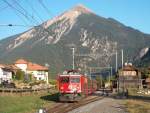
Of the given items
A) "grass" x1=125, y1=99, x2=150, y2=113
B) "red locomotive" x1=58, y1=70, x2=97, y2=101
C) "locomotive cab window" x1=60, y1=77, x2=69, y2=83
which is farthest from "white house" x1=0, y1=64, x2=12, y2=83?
"grass" x1=125, y1=99, x2=150, y2=113

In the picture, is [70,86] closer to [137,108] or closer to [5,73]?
[137,108]

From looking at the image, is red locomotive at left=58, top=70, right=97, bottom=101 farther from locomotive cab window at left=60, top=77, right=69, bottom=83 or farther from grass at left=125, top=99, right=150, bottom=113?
grass at left=125, top=99, right=150, bottom=113

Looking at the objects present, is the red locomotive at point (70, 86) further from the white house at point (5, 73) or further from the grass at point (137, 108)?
the white house at point (5, 73)

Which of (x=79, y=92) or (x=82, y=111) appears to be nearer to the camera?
(x=82, y=111)

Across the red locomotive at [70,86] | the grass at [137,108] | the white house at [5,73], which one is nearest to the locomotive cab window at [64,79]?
the red locomotive at [70,86]

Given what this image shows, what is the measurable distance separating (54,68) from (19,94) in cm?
12435

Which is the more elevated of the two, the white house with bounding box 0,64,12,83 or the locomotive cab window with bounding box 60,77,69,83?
the white house with bounding box 0,64,12,83

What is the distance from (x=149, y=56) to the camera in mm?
180625

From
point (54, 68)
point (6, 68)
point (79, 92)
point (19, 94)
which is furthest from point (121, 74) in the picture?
point (54, 68)

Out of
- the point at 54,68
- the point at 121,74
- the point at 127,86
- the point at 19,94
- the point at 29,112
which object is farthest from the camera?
the point at 54,68

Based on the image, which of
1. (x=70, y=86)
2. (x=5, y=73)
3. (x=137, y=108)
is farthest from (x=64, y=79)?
(x=5, y=73)

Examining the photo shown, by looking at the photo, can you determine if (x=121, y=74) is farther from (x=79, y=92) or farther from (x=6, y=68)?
(x=79, y=92)

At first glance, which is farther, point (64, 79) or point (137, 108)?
point (64, 79)

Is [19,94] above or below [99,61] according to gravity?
below
